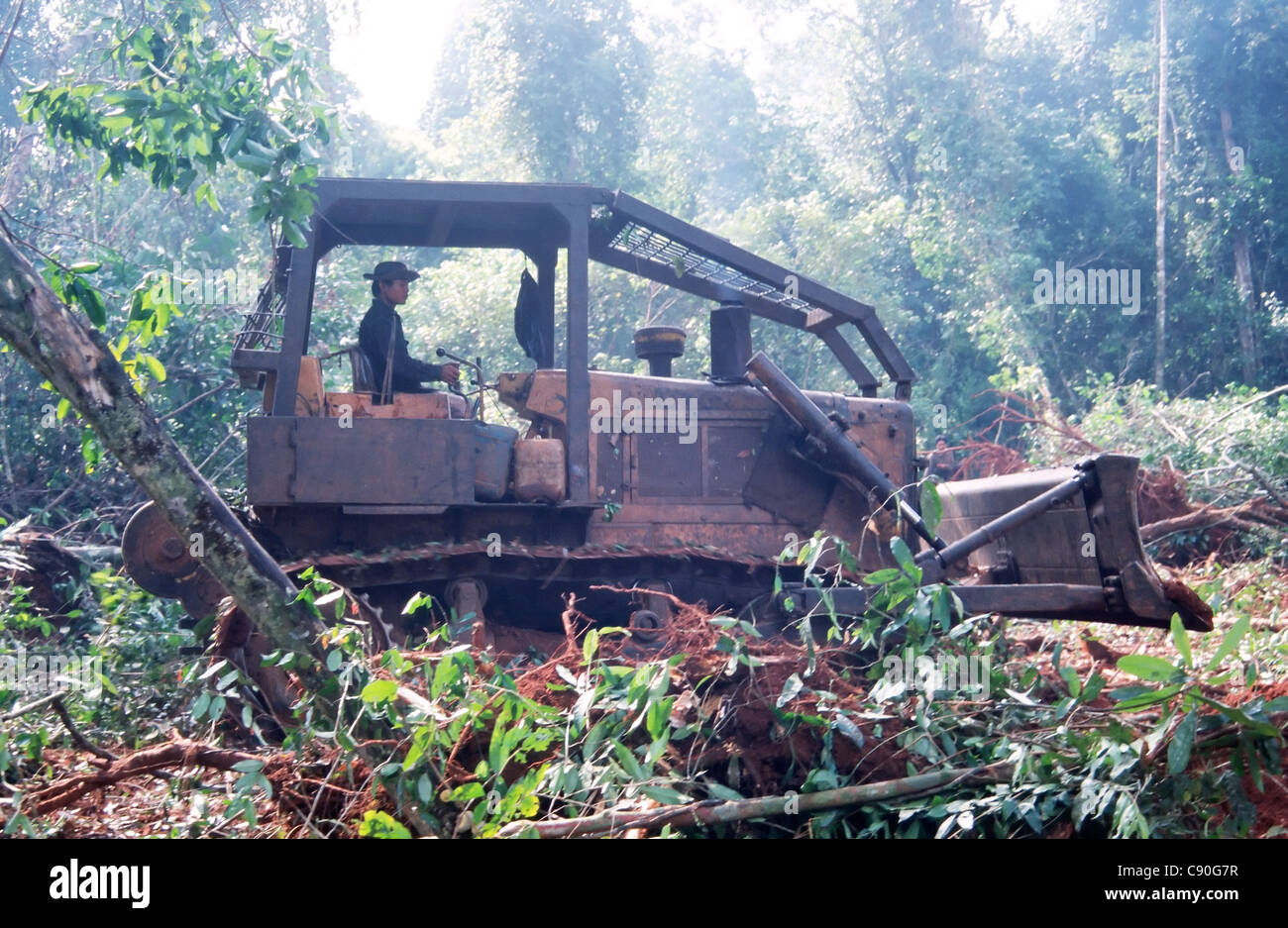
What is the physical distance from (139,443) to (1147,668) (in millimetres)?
3406

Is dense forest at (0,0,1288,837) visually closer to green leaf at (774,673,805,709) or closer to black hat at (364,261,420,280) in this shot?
green leaf at (774,673,805,709)

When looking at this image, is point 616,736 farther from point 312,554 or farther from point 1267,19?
point 1267,19

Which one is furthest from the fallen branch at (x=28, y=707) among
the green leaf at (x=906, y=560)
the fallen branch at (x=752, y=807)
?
the green leaf at (x=906, y=560)

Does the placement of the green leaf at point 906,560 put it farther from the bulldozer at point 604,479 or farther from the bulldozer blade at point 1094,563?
the bulldozer blade at point 1094,563

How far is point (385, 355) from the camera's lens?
694cm

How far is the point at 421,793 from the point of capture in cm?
379

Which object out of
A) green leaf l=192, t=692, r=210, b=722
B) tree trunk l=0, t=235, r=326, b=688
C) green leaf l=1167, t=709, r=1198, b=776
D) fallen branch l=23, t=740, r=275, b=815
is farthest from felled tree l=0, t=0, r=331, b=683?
green leaf l=1167, t=709, r=1198, b=776

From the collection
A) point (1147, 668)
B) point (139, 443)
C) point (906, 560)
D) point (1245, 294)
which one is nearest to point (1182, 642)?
point (1147, 668)

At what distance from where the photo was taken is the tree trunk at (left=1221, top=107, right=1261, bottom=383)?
20141 mm

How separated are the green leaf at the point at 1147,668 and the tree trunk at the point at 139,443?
8.94 ft

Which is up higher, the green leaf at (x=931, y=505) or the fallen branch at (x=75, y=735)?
the green leaf at (x=931, y=505)

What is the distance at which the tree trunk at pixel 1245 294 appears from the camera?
66.1 ft
